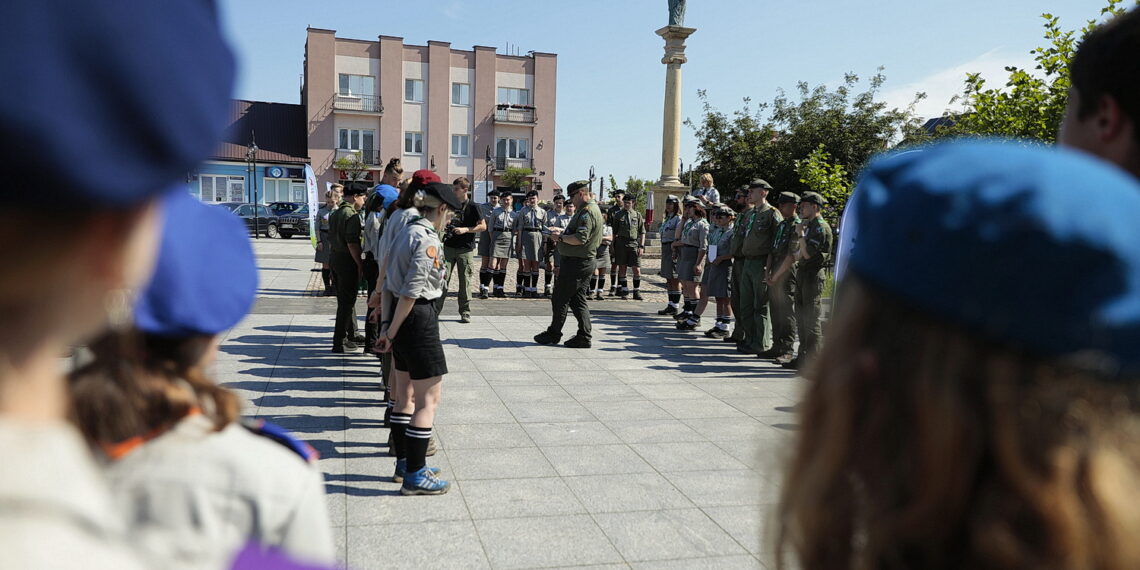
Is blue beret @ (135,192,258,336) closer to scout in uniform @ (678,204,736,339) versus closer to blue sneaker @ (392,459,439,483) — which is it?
blue sneaker @ (392,459,439,483)

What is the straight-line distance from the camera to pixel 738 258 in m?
10.6

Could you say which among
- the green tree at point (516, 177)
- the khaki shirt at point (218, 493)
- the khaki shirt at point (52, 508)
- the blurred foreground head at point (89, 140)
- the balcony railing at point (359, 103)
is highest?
the balcony railing at point (359, 103)

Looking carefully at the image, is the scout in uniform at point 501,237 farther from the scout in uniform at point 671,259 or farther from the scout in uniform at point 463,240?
the scout in uniform at point 463,240

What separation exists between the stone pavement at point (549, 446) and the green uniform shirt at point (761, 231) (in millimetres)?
1360

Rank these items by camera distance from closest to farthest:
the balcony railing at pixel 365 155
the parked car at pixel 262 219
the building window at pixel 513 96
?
1. the parked car at pixel 262 219
2. the balcony railing at pixel 365 155
3. the building window at pixel 513 96

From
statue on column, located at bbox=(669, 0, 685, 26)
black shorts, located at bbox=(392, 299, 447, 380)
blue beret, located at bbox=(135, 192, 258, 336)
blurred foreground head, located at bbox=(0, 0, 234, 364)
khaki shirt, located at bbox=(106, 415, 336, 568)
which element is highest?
statue on column, located at bbox=(669, 0, 685, 26)

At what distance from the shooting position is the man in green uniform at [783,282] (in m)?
9.12

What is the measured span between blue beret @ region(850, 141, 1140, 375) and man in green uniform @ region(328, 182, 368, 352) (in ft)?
25.6

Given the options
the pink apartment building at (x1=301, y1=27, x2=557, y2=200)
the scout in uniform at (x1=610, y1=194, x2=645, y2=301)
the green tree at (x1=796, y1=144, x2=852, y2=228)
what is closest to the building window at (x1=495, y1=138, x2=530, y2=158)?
the pink apartment building at (x1=301, y1=27, x2=557, y2=200)

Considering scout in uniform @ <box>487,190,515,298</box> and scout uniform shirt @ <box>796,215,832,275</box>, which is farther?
scout in uniform @ <box>487,190,515,298</box>

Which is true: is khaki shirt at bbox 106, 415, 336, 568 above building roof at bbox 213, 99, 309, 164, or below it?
below

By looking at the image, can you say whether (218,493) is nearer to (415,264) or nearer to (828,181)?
(415,264)


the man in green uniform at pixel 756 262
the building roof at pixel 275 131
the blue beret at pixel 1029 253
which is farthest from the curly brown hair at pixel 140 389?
the building roof at pixel 275 131

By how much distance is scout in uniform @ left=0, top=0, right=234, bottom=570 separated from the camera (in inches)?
16.4
